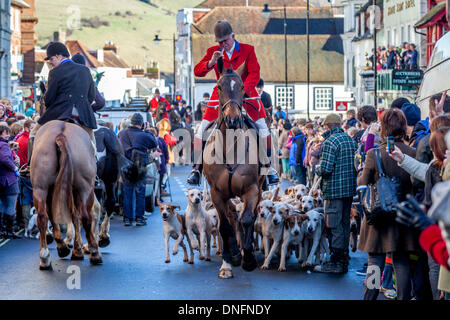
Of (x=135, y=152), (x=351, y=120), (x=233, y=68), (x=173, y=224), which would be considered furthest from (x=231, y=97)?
(x=351, y=120)

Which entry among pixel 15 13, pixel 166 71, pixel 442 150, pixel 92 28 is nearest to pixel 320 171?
pixel 442 150

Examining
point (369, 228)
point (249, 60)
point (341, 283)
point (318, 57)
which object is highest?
point (318, 57)

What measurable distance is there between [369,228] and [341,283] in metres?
2.62

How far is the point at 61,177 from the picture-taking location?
11656 mm

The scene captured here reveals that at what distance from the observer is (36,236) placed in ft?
52.5

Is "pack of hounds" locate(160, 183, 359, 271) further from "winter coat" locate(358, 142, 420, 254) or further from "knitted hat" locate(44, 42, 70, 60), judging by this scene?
"winter coat" locate(358, 142, 420, 254)

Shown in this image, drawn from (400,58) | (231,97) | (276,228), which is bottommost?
(276,228)

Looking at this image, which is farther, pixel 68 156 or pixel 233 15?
pixel 233 15

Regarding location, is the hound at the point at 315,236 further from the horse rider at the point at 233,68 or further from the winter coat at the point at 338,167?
the horse rider at the point at 233,68

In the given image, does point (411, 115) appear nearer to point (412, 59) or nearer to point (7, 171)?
point (7, 171)

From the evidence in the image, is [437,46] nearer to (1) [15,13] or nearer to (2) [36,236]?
(2) [36,236]

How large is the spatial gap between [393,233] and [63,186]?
187 inches

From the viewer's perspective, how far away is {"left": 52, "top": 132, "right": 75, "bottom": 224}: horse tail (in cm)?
1167

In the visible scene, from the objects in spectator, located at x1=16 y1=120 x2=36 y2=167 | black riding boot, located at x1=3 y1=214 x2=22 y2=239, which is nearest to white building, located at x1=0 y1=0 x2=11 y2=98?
spectator, located at x1=16 y1=120 x2=36 y2=167
